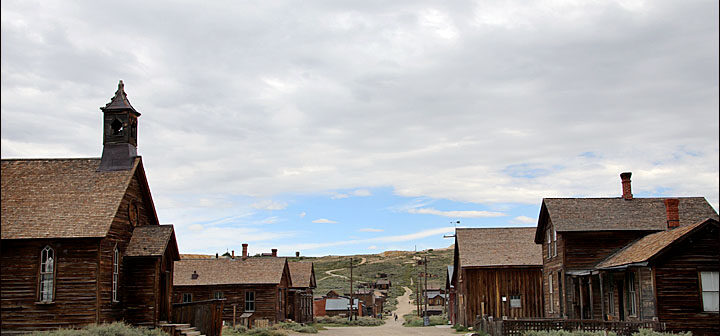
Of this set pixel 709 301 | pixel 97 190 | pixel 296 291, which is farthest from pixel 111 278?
pixel 296 291

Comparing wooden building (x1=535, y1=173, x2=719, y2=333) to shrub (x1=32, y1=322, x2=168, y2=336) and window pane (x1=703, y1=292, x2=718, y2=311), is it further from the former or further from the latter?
shrub (x1=32, y1=322, x2=168, y2=336)

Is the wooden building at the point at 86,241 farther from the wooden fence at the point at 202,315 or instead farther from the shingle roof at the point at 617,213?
the shingle roof at the point at 617,213

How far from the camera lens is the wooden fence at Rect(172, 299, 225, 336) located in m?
28.8

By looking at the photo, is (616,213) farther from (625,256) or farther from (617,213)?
(625,256)

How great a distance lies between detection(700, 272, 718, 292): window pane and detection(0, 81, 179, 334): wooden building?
20974 mm

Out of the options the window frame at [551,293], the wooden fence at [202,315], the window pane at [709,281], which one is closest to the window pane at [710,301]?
the window pane at [709,281]

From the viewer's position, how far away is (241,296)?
50500mm

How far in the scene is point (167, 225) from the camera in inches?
1157

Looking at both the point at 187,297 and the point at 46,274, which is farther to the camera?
the point at 187,297

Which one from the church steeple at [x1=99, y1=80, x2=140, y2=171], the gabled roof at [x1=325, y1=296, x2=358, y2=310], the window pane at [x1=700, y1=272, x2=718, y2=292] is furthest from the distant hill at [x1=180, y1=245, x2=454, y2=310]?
the window pane at [x1=700, y1=272, x2=718, y2=292]

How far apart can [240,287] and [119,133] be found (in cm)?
2258

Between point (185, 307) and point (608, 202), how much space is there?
2165 cm

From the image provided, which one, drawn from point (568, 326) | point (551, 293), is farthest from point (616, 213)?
point (568, 326)

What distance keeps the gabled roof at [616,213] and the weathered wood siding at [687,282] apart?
6609 millimetres
